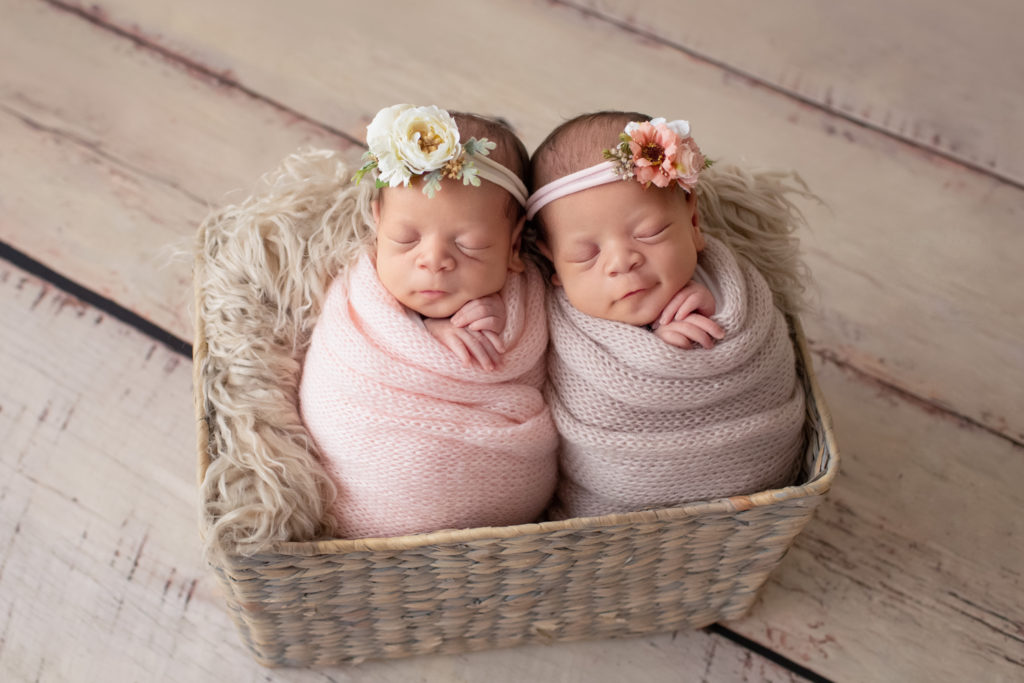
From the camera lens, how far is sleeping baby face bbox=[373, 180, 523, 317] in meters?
1.03

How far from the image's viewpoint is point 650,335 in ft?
3.44

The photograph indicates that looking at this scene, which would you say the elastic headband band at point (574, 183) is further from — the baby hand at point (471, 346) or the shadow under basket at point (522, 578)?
the shadow under basket at point (522, 578)

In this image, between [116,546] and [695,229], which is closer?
[695,229]

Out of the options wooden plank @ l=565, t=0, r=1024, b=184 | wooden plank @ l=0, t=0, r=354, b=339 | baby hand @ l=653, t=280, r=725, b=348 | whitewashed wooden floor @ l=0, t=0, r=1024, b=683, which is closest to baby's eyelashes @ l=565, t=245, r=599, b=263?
baby hand @ l=653, t=280, r=725, b=348

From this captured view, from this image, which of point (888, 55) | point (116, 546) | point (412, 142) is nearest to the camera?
point (412, 142)

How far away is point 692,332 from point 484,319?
0.23 m

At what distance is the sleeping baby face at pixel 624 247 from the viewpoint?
104 centimetres

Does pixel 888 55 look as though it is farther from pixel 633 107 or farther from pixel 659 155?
pixel 659 155

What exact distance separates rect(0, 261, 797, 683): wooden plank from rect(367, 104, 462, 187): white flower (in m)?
0.61

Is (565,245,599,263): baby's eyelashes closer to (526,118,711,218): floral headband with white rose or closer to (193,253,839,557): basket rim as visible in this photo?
(526,118,711,218): floral headband with white rose

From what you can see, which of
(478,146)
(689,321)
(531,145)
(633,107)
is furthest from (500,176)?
(633,107)

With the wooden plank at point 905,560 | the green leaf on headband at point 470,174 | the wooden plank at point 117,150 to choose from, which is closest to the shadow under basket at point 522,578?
the wooden plank at point 905,560

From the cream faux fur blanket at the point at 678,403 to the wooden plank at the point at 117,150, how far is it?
0.70 meters

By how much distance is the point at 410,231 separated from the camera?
104cm
